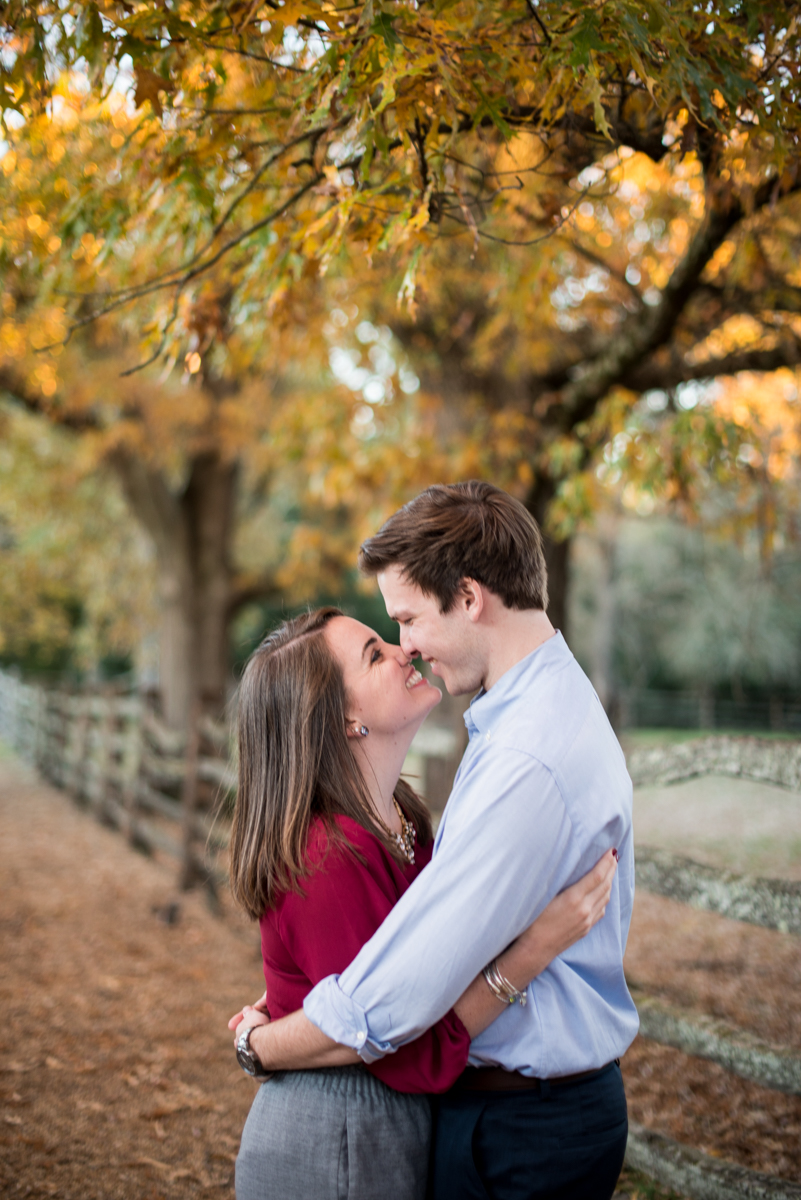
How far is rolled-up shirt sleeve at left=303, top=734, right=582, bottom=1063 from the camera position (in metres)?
1.43

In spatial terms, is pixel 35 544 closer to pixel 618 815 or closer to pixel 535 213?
pixel 535 213

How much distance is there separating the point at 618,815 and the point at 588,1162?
727 millimetres

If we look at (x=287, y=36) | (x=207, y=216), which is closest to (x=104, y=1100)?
(x=207, y=216)

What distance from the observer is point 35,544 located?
15.8m

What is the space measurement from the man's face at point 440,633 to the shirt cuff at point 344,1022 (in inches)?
24.3

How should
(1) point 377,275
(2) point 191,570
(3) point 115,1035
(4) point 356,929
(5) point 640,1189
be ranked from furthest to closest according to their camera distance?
(2) point 191,570
(1) point 377,275
(3) point 115,1035
(5) point 640,1189
(4) point 356,929

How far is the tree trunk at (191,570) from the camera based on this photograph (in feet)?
33.7

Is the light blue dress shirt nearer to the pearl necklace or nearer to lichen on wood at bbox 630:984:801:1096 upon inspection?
the pearl necklace

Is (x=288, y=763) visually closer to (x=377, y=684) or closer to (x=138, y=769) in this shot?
(x=377, y=684)

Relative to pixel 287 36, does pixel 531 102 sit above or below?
below

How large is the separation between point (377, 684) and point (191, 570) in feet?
29.1

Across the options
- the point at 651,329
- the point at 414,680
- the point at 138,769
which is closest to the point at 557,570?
the point at 651,329

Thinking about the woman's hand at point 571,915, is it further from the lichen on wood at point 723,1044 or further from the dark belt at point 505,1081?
the lichen on wood at point 723,1044

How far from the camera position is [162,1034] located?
15.2 feet
